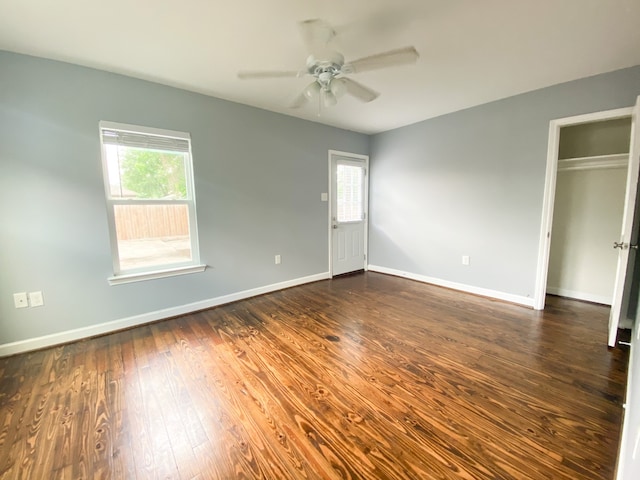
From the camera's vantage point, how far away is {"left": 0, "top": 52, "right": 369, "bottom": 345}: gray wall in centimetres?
215

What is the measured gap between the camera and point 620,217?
3041 mm

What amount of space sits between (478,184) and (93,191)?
4359 millimetres

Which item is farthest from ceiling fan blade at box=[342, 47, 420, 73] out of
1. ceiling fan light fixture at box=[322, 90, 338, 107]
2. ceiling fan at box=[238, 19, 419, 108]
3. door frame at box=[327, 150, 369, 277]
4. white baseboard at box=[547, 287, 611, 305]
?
white baseboard at box=[547, 287, 611, 305]

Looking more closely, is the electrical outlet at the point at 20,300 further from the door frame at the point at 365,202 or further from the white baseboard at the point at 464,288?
the white baseboard at the point at 464,288

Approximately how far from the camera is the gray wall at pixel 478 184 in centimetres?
285

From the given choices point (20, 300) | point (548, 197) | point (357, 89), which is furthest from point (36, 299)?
point (548, 197)

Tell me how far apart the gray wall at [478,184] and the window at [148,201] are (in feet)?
10.3

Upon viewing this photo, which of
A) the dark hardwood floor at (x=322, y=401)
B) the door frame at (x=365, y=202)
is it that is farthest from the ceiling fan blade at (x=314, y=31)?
the door frame at (x=365, y=202)

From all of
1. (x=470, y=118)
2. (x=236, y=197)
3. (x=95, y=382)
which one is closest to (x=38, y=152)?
(x=236, y=197)

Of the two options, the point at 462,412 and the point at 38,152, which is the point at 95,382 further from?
the point at 462,412

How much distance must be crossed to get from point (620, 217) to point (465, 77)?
2515 millimetres

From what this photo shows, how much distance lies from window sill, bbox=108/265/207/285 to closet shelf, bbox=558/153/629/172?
469cm

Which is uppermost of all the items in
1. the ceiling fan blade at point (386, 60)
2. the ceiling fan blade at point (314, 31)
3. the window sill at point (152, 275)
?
the ceiling fan blade at point (314, 31)

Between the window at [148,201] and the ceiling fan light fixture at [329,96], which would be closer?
the ceiling fan light fixture at [329,96]
